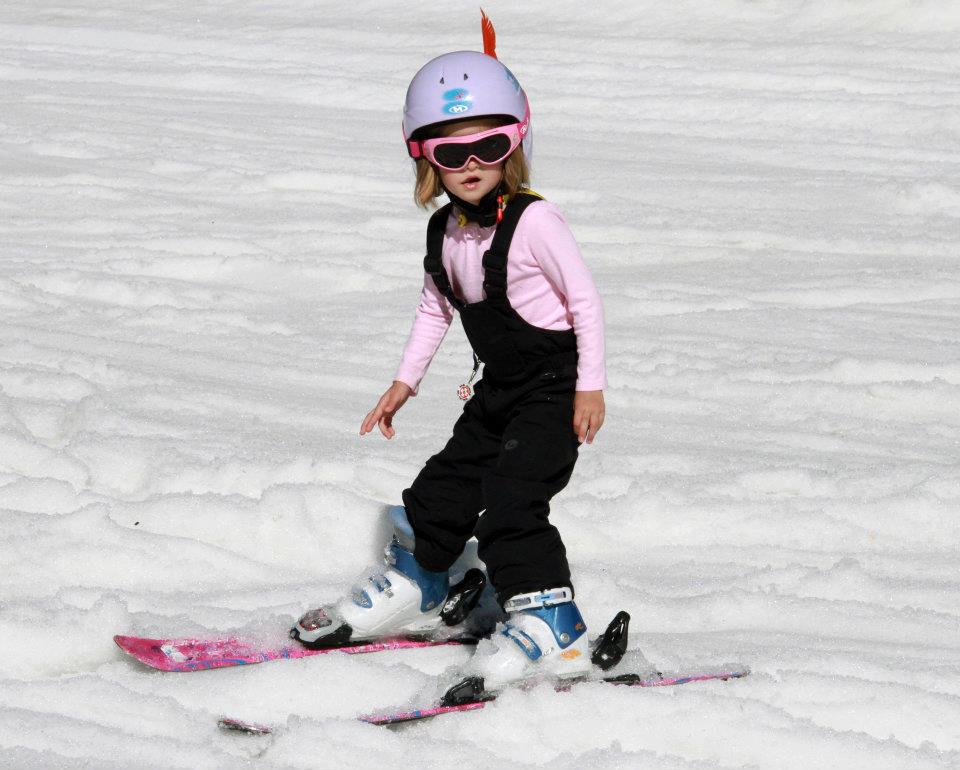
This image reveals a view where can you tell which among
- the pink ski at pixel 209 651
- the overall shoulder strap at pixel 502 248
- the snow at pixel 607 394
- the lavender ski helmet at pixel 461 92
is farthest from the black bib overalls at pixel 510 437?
the pink ski at pixel 209 651

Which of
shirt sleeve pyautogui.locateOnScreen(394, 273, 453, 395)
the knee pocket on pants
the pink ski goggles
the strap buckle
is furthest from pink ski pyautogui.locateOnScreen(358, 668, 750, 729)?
the pink ski goggles

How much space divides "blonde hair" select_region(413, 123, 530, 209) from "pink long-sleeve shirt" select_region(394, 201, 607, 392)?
0.29ft

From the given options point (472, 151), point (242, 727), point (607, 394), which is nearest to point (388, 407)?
point (472, 151)

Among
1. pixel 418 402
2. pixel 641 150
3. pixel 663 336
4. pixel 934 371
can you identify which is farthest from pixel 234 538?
pixel 641 150

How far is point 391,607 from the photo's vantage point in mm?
3482

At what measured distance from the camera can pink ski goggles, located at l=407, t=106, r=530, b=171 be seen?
10.4 ft

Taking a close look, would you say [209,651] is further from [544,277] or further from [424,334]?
[544,277]

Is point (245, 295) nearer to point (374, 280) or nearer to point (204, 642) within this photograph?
point (374, 280)

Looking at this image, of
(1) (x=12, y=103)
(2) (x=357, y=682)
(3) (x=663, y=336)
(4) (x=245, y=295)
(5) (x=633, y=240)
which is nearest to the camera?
(2) (x=357, y=682)

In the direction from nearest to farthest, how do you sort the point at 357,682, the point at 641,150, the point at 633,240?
→ the point at 357,682
the point at 633,240
the point at 641,150

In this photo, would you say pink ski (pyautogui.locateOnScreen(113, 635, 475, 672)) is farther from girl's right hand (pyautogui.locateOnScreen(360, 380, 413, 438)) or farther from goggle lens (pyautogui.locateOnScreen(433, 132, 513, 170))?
goggle lens (pyautogui.locateOnScreen(433, 132, 513, 170))

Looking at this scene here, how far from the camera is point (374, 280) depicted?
7012 mm

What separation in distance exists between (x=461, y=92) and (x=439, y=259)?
1.48 feet

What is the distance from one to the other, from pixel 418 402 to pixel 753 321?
1911 millimetres
